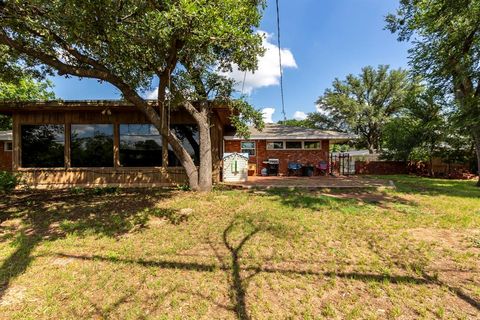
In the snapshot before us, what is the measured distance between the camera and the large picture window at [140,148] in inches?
393

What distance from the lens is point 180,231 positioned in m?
5.00

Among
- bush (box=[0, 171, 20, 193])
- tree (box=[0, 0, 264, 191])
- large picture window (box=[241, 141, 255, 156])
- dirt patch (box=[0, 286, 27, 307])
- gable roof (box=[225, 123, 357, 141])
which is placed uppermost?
tree (box=[0, 0, 264, 191])

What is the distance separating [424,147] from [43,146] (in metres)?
21.6

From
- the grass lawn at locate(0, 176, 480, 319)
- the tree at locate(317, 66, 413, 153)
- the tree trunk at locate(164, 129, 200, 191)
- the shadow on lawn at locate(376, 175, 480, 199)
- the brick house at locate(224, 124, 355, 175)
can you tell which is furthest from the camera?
the tree at locate(317, 66, 413, 153)

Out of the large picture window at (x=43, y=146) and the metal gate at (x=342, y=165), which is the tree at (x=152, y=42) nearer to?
the large picture window at (x=43, y=146)

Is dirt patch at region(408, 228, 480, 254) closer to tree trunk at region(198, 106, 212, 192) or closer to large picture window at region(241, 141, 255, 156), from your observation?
tree trunk at region(198, 106, 212, 192)

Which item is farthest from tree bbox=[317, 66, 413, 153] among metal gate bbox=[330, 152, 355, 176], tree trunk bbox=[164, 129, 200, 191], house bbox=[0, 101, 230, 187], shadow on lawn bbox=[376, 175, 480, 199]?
tree trunk bbox=[164, 129, 200, 191]

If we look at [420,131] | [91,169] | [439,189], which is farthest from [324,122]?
[91,169]

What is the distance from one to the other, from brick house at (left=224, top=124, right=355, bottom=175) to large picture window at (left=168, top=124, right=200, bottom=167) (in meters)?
5.85

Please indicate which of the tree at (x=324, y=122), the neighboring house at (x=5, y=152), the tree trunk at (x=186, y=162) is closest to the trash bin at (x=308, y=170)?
the tree trunk at (x=186, y=162)

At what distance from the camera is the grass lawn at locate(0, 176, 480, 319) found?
2814 mm

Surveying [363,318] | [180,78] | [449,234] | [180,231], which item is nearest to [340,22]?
[180,78]

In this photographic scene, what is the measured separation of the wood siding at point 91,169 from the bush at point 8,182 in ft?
1.70

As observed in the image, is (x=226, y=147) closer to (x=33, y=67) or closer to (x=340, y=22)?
(x=340, y=22)
